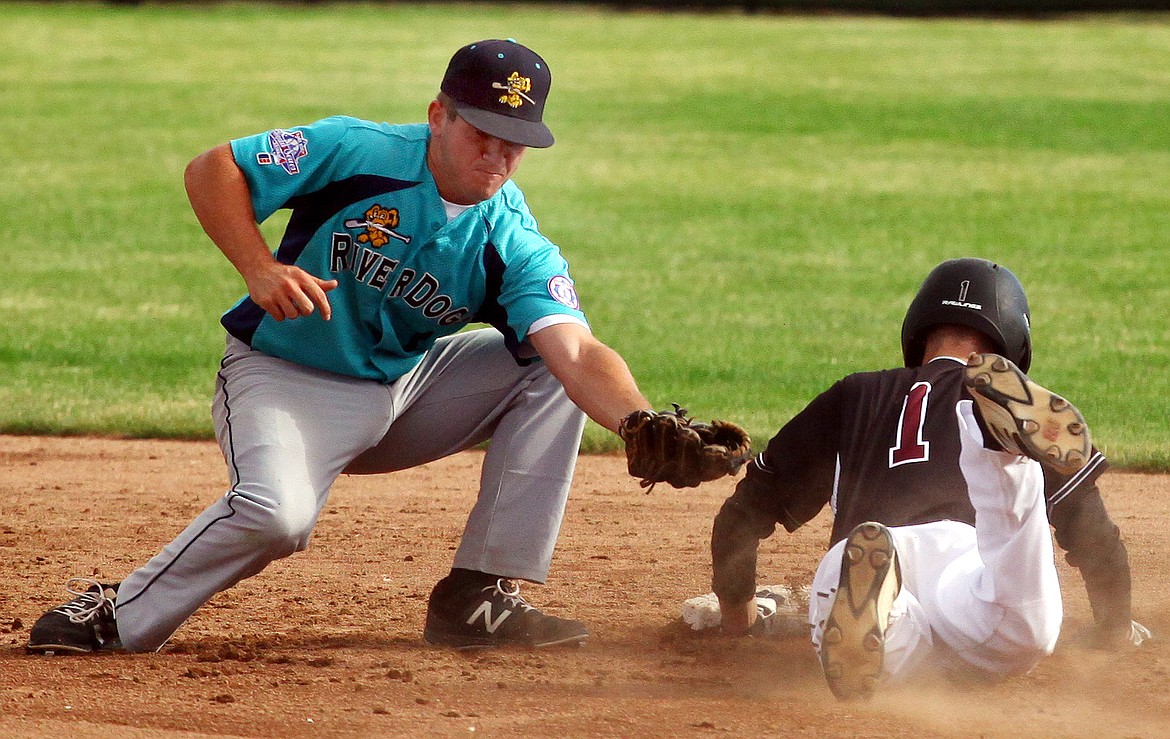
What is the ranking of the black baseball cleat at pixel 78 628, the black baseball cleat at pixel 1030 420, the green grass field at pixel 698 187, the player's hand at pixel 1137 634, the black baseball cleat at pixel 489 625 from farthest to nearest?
the green grass field at pixel 698 187 < the black baseball cleat at pixel 489 625 < the player's hand at pixel 1137 634 < the black baseball cleat at pixel 78 628 < the black baseball cleat at pixel 1030 420

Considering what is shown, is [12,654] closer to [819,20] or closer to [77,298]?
[77,298]

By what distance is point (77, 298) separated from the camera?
994 cm

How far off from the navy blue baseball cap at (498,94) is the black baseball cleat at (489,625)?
3.96ft

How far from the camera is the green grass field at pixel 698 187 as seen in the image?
26.7 ft

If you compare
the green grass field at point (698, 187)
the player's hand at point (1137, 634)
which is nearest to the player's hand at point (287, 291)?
the player's hand at point (1137, 634)

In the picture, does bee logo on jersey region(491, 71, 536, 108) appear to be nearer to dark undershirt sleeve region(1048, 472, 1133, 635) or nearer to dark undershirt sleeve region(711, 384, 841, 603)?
dark undershirt sleeve region(711, 384, 841, 603)

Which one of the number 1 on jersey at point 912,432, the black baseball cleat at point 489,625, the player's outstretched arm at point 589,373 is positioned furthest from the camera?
the black baseball cleat at point 489,625

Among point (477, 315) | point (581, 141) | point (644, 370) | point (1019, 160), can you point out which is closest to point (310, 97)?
point (581, 141)

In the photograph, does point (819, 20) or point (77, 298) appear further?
point (819, 20)

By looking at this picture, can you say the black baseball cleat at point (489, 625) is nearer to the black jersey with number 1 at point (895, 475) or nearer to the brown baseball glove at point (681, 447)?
the black jersey with number 1 at point (895, 475)

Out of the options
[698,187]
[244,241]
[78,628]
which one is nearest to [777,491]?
[244,241]

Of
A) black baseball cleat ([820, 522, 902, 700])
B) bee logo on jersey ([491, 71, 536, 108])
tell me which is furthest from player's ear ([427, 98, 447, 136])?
black baseball cleat ([820, 522, 902, 700])

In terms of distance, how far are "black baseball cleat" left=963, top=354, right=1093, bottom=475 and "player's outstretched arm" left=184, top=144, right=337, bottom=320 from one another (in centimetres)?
155

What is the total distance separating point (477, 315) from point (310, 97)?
57.2 ft
